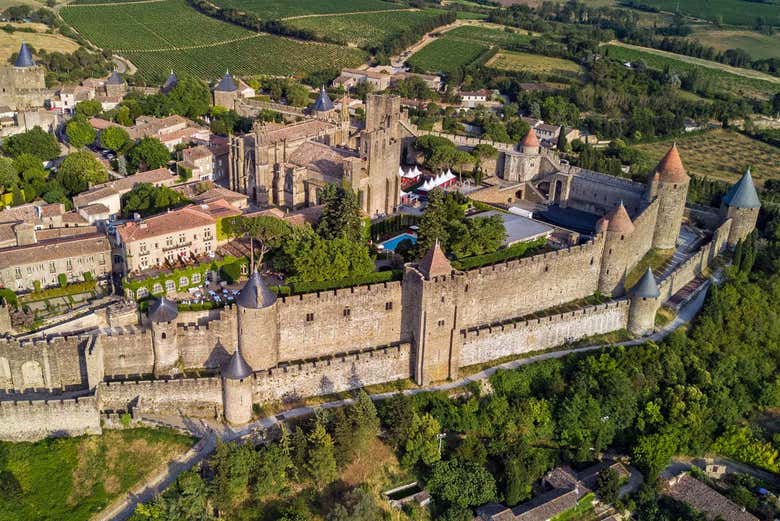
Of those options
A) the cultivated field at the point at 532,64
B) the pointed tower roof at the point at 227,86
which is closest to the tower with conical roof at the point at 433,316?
the pointed tower roof at the point at 227,86

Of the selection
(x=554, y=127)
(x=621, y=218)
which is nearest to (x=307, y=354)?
(x=621, y=218)

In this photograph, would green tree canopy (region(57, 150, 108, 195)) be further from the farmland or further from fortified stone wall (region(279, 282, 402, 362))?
the farmland

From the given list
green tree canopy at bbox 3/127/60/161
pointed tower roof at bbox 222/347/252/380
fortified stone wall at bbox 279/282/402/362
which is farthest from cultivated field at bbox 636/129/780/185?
pointed tower roof at bbox 222/347/252/380

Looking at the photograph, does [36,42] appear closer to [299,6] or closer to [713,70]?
[299,6]

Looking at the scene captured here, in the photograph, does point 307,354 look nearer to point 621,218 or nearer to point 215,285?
point 215,285

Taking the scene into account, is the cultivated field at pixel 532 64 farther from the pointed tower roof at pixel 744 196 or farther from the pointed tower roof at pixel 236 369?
the pointed tower roof at pixel 236 369

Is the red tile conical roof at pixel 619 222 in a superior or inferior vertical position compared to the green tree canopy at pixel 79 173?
superior
